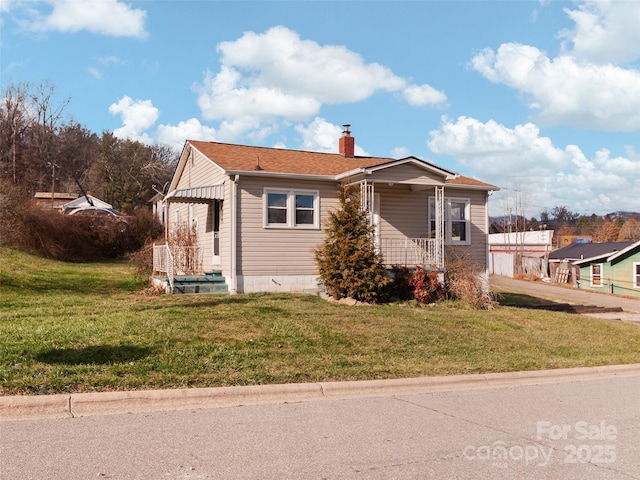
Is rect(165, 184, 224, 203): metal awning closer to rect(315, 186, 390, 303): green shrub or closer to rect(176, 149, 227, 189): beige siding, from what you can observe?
rect(176, 149, 227, 189): beige siding

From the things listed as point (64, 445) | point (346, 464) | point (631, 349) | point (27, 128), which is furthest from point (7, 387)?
point (27, 128)

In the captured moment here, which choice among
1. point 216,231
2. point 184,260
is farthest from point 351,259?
point 184,260

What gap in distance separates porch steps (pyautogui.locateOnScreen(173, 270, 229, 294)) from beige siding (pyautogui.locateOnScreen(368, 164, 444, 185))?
520 centimetres

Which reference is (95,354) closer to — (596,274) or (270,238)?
(270,238)

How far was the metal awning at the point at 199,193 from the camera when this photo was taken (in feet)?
54.1

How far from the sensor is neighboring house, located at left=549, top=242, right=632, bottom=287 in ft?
130

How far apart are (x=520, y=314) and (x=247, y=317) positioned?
7581 mm

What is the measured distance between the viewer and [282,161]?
18.4 m

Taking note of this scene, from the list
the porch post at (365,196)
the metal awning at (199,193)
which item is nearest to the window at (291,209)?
the metal awning at (199,193)

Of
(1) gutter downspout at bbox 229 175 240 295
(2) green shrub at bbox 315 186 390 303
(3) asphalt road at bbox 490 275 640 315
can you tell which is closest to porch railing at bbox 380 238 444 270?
(2) green shrub at bbox 315 186 390 303

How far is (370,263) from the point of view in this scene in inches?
579

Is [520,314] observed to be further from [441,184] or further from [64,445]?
[64,445]

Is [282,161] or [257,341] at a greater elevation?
[282,161]

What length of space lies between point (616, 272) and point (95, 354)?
3769 cm
